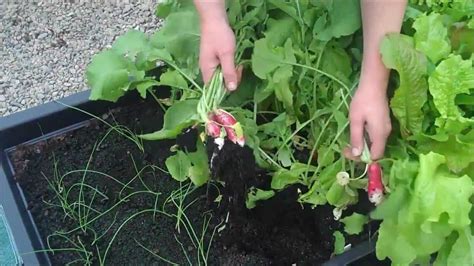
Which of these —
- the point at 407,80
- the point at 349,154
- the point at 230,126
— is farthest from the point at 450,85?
the point at 230,126

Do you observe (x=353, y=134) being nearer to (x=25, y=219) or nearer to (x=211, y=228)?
(x=211, y=228)

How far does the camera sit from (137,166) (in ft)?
4.18

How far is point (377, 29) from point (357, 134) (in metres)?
0.13

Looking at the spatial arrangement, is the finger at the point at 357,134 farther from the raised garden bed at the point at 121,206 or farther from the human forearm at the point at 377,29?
the raised garden bed at the point at 121,206

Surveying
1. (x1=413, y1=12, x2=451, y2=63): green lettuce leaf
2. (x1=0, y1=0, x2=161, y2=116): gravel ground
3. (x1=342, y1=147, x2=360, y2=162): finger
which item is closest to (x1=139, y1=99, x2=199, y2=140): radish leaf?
(x1=342, y1=147, x2=360, y2=162): finger

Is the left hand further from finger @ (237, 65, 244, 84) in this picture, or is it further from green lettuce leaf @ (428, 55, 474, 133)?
finger @ (237, 65, 244, 84)

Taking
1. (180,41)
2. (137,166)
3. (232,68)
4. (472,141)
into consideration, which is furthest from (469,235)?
(137,166)

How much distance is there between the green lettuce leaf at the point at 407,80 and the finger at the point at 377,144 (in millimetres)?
39

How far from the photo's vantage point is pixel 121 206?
124cm

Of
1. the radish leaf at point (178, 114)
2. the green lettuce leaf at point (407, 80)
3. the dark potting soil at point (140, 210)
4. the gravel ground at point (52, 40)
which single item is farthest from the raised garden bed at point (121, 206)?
the gravel ground at point (52, 40)

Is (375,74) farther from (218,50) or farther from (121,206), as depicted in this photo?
(121,206)

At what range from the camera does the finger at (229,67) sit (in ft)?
3.19

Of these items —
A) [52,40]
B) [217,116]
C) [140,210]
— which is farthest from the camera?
[52,40]

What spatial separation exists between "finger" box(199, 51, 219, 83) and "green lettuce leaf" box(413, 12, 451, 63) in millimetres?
263
